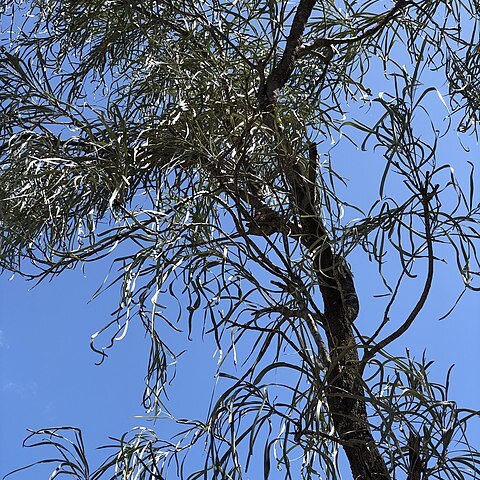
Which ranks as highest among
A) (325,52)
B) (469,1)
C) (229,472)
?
(469,1)

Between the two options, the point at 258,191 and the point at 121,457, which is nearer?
the point at 121,457

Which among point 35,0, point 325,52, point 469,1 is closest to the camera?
point 325,52

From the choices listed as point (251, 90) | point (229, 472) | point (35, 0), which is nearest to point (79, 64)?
point (35, 0)

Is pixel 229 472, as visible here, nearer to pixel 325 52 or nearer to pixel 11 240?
pixel 11 240

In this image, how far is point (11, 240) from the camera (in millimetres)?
1026

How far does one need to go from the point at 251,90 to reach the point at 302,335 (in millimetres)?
409

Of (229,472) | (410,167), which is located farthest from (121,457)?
(410,167)

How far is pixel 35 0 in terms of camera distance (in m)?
1.61

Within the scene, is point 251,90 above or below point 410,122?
above

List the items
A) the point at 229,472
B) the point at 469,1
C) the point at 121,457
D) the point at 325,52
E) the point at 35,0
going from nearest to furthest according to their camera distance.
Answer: the point at 229,472 → the point at 121,457 → the point at 325,52 → the point at 469,1 → the point at 35,0

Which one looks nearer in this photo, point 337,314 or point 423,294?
point 423,294

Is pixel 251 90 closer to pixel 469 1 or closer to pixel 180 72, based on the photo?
pixel 180 72

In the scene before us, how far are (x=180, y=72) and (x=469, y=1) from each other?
65 cm

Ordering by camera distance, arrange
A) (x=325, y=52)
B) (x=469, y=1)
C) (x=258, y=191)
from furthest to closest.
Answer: (x=469, y=1)
(x=325, y=52)
(x=258, y=191)
